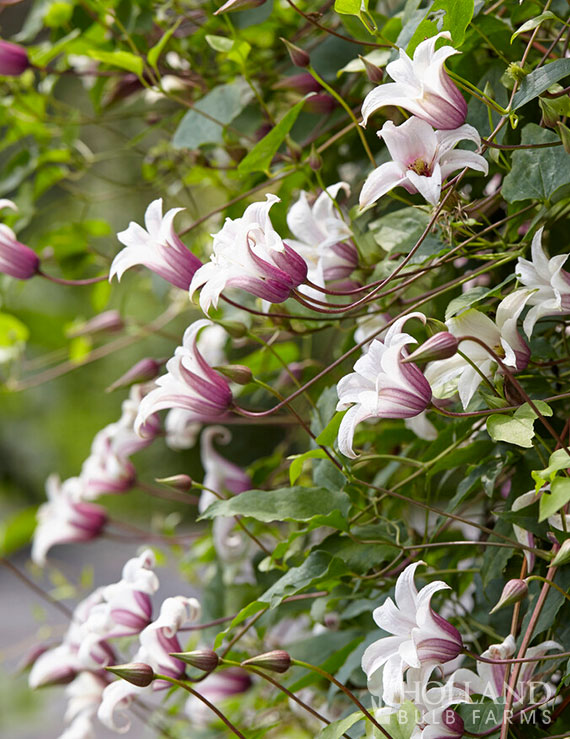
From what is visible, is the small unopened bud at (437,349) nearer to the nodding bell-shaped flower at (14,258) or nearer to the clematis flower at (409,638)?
the clematis flower at (409,638)

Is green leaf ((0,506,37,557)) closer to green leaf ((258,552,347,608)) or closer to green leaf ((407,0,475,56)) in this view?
green leaf ((258,552,347,608))

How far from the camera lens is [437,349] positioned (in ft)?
0.93

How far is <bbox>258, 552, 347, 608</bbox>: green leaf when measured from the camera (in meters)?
0.36

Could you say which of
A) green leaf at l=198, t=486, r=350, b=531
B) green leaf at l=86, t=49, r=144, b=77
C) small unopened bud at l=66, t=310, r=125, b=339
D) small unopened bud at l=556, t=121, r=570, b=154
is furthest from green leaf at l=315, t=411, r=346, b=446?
small unopened bud at l=66, t=310, r=125, b=339

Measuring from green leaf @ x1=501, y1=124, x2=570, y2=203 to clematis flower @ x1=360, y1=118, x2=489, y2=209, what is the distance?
46 mm

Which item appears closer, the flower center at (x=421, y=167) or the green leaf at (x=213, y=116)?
the flower center at (x=421, y=167)

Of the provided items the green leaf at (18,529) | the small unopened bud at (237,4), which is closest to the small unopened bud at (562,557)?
the small unopened bud at (237,4)

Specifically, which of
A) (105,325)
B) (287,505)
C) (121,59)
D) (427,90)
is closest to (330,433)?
(287,505)

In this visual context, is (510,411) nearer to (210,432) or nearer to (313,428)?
(313,428)

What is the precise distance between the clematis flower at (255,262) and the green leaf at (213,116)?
168 millimetres

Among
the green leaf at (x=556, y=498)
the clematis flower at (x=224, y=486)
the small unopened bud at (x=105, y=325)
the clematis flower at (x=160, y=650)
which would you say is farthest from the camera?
the small unopened bud at (x=105, y=325)

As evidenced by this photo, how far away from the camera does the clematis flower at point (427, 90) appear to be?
11.2 inches

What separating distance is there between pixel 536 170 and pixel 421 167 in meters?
0.06

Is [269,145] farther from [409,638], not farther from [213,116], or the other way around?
[409,638]
